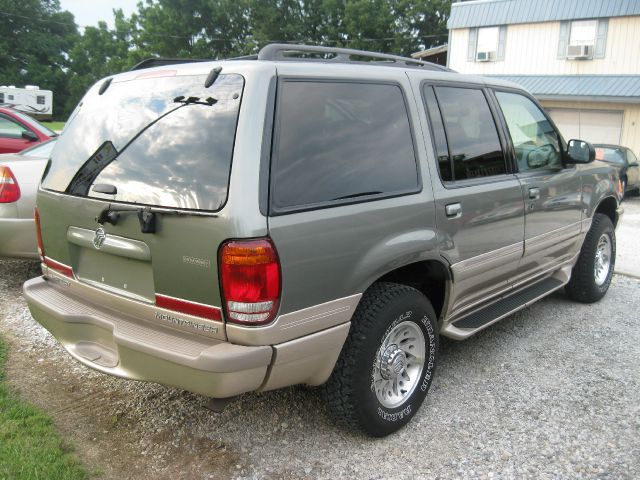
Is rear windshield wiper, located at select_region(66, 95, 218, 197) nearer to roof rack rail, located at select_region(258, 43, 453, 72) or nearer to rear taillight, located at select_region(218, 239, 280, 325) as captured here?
roof rack rail, located at select_region(258, 43, 453, 72)

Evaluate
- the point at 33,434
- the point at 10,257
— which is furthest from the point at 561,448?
the point at 10,257

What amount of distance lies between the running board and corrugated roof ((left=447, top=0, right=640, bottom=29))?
63.4 feet

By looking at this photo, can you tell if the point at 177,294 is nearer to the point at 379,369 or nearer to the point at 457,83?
the point at 379,369

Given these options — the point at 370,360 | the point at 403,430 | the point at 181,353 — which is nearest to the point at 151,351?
the point at 181,353

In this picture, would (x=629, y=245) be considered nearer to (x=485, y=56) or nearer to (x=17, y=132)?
(x=17, y=132)

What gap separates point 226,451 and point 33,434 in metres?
1.01

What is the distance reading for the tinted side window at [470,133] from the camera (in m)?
3.40

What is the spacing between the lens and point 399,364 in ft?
10.2

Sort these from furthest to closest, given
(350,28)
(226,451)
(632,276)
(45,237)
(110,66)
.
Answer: (110,66), (350,28), (632,276), (45,237), (226,451)

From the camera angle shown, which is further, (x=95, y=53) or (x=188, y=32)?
(x=95, y=53)

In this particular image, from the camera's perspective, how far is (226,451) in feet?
9.68

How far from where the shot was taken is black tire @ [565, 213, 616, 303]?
5051 millimetres

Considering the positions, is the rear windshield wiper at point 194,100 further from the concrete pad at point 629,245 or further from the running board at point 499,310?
the concrete pad at point 629,245

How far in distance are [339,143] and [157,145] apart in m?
0.84
